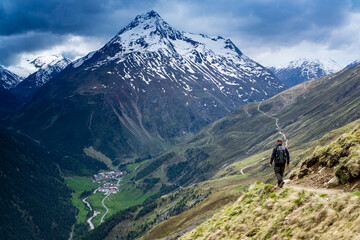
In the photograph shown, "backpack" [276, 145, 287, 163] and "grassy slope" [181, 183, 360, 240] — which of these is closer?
"grassy slope" [181, 183, 360, 240]

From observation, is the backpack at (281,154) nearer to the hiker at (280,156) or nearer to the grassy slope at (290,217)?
the hiker at (280,156)

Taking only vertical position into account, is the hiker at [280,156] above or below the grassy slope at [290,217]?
above

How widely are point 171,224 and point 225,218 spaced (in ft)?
363

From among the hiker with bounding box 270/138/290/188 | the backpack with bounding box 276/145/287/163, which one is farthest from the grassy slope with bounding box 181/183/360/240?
the backpack with bounding box 276/145/287/163

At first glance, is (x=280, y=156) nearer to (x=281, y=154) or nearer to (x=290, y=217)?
(x=281, y=154)

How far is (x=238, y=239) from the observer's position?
68.5ft

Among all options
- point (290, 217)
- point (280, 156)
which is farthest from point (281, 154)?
point (290, 217)

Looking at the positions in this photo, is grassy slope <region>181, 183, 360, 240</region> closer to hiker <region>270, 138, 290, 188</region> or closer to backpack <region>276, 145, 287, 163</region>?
hiker <region>270, 138, 290, 188</region>

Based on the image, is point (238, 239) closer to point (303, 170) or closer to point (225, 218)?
point (225, 218)

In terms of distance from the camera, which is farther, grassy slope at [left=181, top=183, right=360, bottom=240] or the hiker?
the hiker

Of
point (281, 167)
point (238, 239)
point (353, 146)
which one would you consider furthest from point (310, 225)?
point (353, 146)

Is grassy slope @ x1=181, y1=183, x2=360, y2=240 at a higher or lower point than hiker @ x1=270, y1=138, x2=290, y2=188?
lower

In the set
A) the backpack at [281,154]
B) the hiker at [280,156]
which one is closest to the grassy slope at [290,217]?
the hiker at [280,156]

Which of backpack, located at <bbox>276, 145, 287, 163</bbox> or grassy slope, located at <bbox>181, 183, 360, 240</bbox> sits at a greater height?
backpack, located at <bbox>276, 145, 287, 163</bbox>
